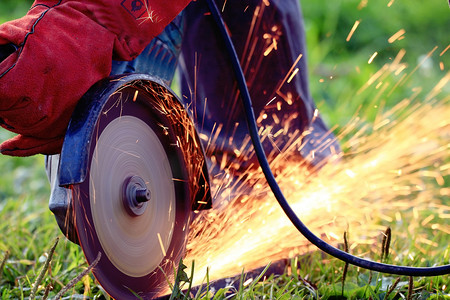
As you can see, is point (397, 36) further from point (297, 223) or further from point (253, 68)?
point (297, 223)

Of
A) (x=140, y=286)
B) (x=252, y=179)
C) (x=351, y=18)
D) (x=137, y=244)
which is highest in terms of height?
→ (x=351, y=18)

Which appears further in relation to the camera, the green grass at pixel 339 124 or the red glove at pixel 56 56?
the green grass at pixel 339 124

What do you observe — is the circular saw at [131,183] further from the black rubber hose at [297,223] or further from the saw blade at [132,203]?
the black rubber hose at [297,223]

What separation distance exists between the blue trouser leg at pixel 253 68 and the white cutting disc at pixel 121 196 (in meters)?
0.45

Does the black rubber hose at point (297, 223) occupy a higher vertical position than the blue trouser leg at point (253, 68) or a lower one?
lower

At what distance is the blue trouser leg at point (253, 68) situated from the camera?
204 centimetres

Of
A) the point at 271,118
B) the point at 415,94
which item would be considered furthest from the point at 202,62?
the point at 415,94

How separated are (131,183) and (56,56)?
403mm

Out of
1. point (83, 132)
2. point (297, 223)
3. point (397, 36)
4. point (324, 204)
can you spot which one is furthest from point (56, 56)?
point (397, 36)

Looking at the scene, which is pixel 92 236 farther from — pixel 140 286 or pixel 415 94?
pixel 415 94

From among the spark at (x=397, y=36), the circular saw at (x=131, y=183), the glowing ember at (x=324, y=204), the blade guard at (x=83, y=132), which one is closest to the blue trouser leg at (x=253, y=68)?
the glowing ember at (x=324, y=204)

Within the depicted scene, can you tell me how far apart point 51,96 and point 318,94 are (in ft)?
10.5

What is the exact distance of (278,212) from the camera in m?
2.05

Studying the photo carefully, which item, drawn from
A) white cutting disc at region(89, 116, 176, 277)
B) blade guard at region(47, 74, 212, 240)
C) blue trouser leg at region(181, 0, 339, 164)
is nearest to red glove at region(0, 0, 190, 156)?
blade guard at region(47, 74, 212, 240)
